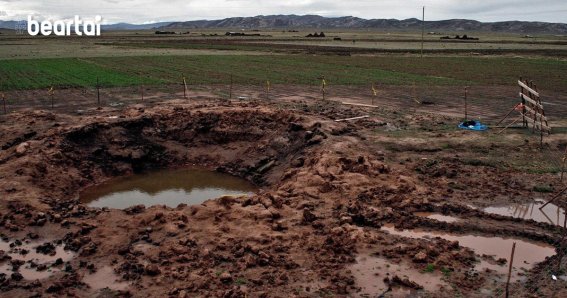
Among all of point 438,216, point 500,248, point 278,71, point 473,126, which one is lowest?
point 500,248

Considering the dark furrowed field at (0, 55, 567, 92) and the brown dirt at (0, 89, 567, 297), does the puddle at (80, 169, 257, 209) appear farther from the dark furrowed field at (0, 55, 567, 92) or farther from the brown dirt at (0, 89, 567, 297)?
the dark furrowed field at (0, 55, 567, 92)

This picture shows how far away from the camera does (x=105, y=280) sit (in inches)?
345

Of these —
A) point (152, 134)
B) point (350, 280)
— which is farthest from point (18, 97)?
point (350, 280)

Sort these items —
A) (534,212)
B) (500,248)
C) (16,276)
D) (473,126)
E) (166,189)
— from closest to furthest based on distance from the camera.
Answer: (16,276)
(500,248)
(534,212)
(166,189)
(473,126)

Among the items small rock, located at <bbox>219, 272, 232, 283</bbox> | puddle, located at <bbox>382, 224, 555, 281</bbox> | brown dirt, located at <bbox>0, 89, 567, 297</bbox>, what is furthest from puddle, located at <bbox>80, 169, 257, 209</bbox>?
puddle, located at <bbox>382, 224, 555, 281</bbox>

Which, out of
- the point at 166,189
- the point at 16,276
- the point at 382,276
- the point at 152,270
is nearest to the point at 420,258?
the point at 382,276

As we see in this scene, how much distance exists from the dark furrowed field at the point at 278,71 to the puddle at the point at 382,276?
22993 mm

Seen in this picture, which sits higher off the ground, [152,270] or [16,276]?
[152,270]

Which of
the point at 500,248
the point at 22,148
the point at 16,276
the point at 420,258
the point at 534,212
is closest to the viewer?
the point at 16,276

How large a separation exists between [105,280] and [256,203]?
403cm

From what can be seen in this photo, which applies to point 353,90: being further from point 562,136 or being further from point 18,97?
point 18,97

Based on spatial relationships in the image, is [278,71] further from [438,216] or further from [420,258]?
[420,258]

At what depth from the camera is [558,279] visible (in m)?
8.65

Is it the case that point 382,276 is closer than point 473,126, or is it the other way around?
point 382,276
